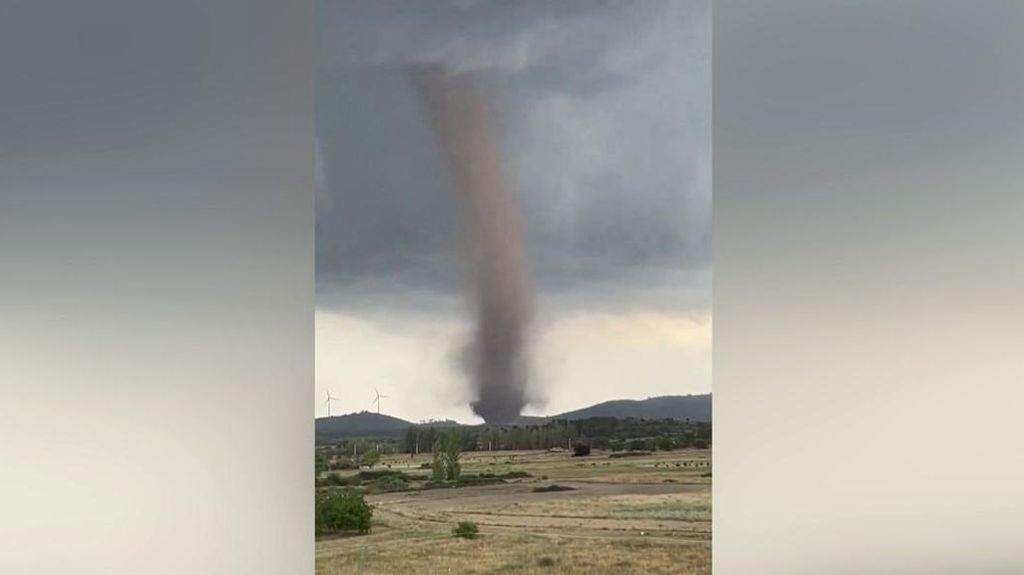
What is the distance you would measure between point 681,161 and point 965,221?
2.55 feet

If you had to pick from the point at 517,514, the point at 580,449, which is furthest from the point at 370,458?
the point at 580,449

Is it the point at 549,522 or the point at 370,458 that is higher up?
the point at 370,458

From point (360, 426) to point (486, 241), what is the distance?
0.60 m

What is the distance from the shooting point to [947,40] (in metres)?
2.70

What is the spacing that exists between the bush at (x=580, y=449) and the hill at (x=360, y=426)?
46 centimetres

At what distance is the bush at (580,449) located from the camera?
2.69 meters

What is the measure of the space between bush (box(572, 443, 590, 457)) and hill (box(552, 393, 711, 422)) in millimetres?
79

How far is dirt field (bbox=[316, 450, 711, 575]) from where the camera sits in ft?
8.77

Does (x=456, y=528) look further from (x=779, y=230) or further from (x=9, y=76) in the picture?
(x=9, y=76)

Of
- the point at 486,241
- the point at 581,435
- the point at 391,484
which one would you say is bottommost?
the point at 391,484

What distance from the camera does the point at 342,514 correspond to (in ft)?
8.78

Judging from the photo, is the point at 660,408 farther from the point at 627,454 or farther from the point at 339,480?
the point at 339,480

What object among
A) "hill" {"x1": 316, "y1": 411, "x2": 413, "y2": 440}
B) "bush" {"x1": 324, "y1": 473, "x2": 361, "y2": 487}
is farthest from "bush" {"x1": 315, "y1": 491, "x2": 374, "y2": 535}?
"hill" {"x1": 316, "y1": 411, "x2": 413, "y2": 440}

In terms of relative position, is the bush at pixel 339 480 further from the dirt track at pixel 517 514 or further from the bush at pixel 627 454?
the bush at pixel 627 454
